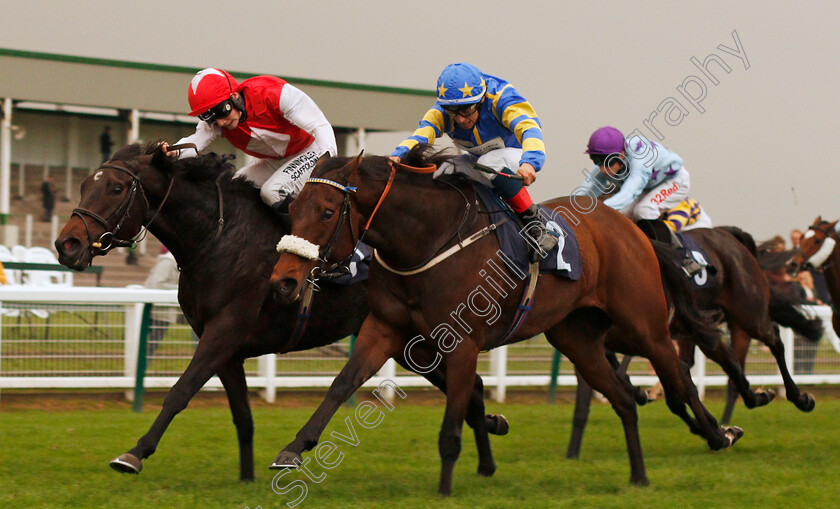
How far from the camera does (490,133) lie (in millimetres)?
4426

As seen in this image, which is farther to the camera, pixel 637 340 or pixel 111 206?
pixel 637 340

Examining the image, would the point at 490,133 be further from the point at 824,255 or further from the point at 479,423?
the point at 824,255

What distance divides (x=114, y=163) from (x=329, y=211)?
4.13 ft

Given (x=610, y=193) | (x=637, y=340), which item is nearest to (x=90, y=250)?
(x=637, y=340)

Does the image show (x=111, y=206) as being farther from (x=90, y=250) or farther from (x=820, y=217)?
(x=820, y=217)

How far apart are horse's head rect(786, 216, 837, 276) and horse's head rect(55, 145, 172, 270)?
526 cm

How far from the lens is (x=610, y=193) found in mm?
6137

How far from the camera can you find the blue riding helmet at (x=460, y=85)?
407cm

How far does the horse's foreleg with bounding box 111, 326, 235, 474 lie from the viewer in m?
3.63

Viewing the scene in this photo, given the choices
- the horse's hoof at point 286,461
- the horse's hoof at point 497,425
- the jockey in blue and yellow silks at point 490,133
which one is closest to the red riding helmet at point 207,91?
the jockey in blue and yellow silks at point 490,133

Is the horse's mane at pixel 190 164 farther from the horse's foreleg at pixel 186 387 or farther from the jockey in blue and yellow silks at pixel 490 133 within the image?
the jockey in blue and yellow silks at pixel 490 133

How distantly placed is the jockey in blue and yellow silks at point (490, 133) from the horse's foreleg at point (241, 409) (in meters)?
1.33

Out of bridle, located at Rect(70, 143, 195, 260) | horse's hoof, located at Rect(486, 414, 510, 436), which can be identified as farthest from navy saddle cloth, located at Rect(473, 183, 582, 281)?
bridle, located at Rect(70, 143, 195, 260)

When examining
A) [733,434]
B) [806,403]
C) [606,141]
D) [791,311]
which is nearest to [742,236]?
[791,311]
